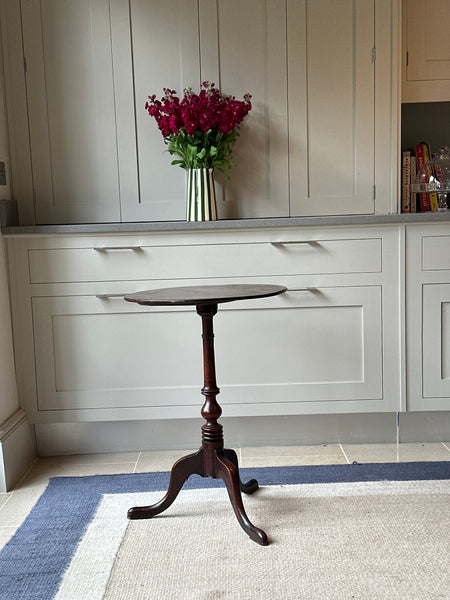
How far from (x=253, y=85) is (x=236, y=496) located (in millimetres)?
1767

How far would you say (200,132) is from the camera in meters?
2.76

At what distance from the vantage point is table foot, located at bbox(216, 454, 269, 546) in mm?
1971

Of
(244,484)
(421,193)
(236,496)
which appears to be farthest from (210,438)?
(421,193)

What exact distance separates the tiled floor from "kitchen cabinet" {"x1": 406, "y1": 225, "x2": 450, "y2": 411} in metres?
0.20

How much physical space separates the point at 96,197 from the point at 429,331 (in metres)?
1.55

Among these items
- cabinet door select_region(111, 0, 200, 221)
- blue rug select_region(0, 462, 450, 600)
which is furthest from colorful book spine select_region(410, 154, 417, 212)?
blue rug select_region(0, 462, 450, 600)

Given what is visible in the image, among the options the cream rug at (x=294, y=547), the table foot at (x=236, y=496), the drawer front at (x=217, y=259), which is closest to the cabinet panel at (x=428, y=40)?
the drawer front at (x=217, y=259)

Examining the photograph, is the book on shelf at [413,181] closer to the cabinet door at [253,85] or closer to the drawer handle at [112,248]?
the cabinet door at [253,85]

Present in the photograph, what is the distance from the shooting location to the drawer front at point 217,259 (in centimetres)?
268

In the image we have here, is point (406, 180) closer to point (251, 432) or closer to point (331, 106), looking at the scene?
point (331, 106)

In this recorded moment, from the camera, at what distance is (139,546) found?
199cm

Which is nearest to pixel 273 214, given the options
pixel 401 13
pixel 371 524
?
pixel 401 13

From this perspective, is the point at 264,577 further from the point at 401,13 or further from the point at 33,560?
the point at 401,13

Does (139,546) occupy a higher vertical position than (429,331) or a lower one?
lower
